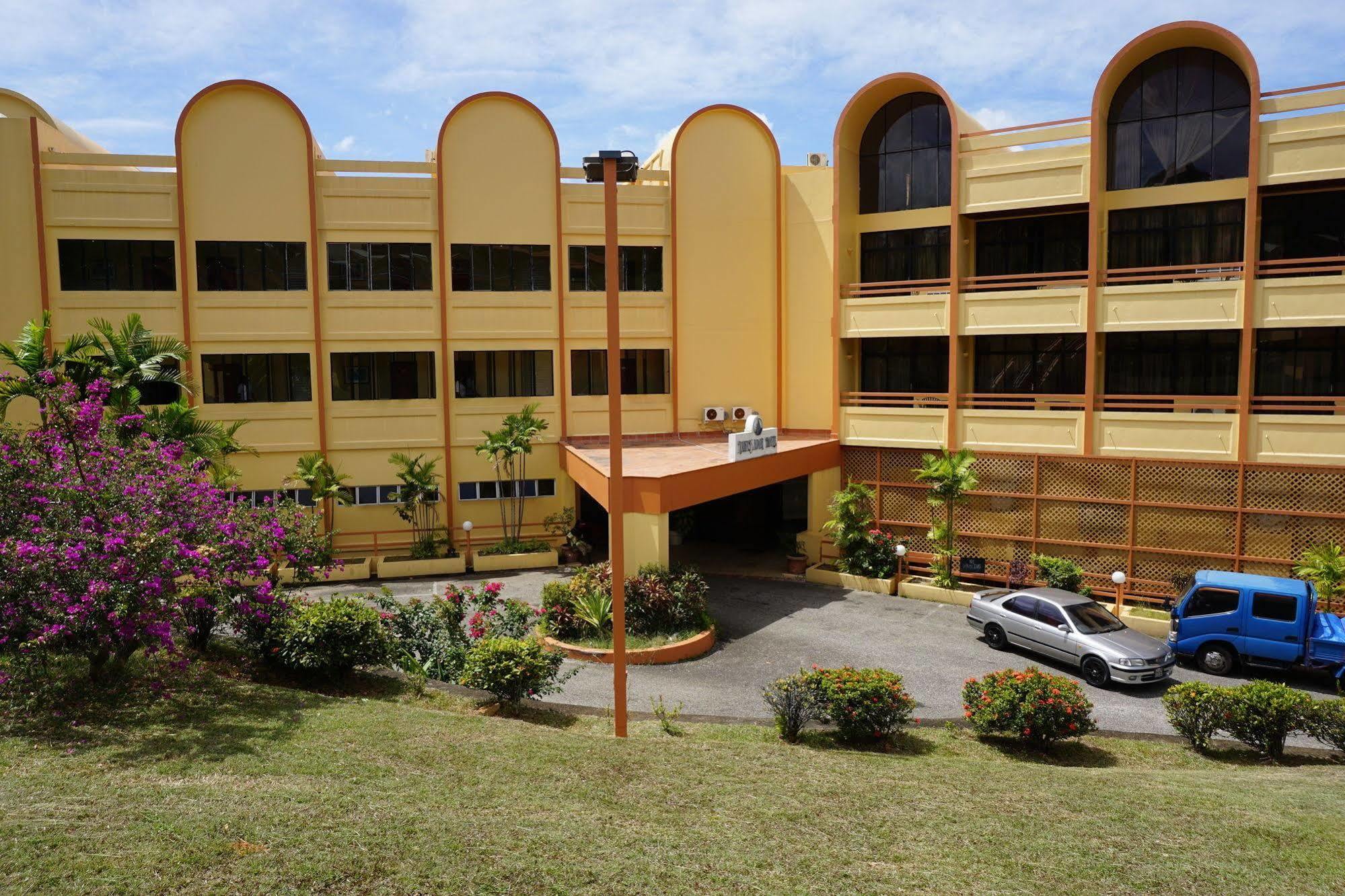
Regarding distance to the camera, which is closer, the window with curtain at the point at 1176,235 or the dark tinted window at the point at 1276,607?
the dark tinted window at the point at 1276,607

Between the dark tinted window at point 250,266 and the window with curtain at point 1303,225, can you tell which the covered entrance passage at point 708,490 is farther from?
the window with curtain at point 1303,225

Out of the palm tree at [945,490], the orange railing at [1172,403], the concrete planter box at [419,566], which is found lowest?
the concrete planter box at [419,566]

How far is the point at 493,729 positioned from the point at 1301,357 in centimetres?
2097

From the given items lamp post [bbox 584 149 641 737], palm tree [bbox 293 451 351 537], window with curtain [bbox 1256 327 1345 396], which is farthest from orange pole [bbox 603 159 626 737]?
window with curtain [bbox 1256 327 1345 396]

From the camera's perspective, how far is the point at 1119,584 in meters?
22.2

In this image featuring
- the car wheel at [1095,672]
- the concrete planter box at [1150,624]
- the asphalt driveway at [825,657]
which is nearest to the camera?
the asphalt driveway at [825,657]

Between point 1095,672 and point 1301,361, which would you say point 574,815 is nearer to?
point 1095,672

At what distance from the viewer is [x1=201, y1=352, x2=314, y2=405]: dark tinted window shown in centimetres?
2595

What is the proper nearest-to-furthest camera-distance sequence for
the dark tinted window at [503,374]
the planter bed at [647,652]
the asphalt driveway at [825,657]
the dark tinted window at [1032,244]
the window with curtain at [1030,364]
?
the asphalt driveway at [825,657], the planter bed at [647,652], the dark tinted window at [1032,244], the window with curtain at [1030,364], the dark tinted window at [503,374]

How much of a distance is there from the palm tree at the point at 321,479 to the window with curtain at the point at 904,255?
16.3 meters

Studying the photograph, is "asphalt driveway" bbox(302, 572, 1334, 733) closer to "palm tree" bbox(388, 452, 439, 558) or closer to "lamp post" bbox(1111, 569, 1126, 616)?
"palm tree" bbox(388, 452, 439, 558)

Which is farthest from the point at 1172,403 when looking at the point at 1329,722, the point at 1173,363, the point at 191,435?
the point at 191,435

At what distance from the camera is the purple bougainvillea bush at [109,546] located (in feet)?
35.2

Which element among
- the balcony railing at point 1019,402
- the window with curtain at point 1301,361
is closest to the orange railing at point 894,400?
the balcony railing at point 1019,402
